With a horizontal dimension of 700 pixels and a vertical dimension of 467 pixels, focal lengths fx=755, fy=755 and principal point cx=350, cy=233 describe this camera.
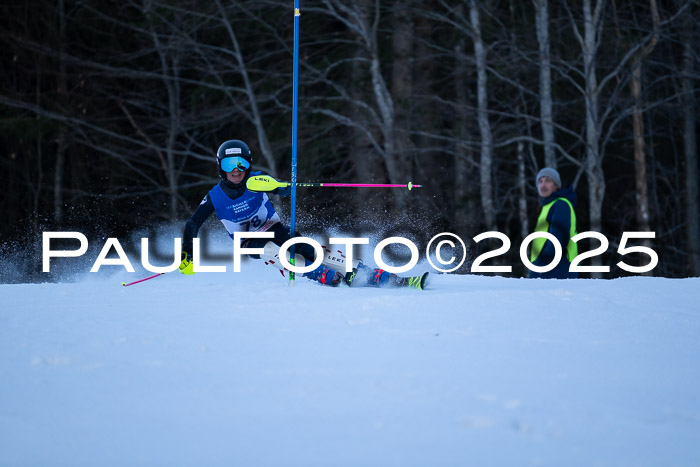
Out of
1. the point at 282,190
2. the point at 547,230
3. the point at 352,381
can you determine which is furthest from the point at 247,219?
the point at 352,381

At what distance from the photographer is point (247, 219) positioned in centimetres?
638

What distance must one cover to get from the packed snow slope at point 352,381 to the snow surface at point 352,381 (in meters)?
0.01

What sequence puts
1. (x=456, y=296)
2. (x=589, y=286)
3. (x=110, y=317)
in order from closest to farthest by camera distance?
(x=110, y=317)
(x=456, y=296)
(x=589, y=286)

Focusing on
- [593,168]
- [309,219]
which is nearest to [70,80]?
[309,219]

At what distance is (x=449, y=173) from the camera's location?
16.2 m

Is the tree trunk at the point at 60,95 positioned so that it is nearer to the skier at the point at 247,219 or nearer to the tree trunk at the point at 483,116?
the tree trunk at the point at 483,116

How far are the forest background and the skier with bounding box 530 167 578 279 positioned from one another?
5.43m

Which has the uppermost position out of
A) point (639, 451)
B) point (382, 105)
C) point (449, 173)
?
point (382, 105)

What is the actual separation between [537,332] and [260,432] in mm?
2107

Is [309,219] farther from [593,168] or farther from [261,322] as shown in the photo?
[261,322]

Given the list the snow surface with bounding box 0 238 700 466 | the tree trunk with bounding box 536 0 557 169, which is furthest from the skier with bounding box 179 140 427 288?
the tree trunk with bounding box 536 0 557 169

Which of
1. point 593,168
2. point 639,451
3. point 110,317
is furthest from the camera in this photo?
point 593,168

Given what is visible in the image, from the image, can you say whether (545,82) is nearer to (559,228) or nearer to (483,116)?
(483,116)

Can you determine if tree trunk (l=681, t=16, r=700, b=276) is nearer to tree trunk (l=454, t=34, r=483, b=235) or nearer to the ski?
tree trunk (l=454, t=34, r=483, b=235)
